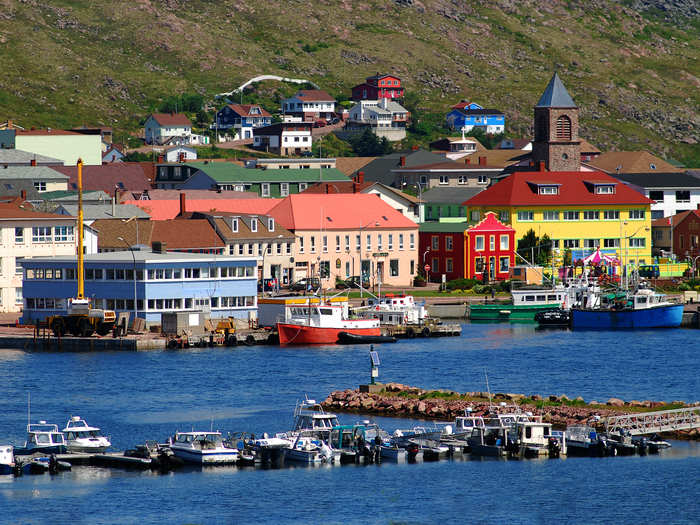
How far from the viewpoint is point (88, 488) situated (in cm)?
5331

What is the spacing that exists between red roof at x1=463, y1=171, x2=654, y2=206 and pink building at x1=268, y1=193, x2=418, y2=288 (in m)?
11.7

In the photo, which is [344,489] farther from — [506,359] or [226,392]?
[506,359]

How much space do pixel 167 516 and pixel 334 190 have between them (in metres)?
94.1

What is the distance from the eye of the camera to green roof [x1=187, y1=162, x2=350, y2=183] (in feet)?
502

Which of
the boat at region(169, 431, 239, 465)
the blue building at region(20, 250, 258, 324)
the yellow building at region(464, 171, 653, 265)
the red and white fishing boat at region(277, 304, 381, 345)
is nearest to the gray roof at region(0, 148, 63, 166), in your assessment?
the yellow building at region(464, 171, 653, 265)

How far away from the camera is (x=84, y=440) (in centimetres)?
5756

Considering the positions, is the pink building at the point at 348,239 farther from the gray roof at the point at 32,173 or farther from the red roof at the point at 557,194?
the gray roof at the point at 32,173

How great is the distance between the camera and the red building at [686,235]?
145 metres

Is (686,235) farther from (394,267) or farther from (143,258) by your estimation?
(143,258)

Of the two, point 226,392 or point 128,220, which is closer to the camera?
point 226,392

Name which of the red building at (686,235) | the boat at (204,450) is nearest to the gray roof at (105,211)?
the red building at (686,235)

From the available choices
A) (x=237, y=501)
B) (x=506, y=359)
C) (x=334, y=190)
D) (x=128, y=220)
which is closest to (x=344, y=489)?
(x=237, y=501)

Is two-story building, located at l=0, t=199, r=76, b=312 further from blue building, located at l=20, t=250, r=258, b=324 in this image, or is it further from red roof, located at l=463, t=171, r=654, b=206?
red roof, located at l=463, t=171, r=654, b=206

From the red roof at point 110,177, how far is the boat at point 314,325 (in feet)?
171
